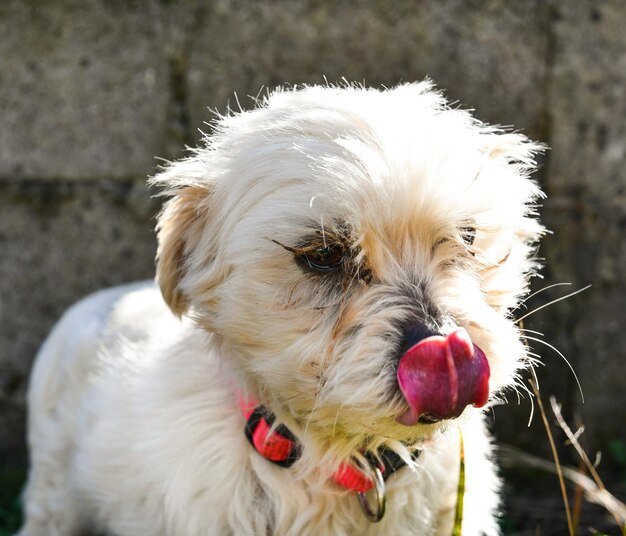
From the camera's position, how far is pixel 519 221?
7.09ft

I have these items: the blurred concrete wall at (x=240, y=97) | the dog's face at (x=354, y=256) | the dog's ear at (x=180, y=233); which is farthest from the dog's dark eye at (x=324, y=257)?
the blurred concrete wall at (x=240, y=97)

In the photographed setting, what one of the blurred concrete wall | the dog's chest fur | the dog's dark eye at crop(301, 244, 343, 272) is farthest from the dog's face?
the blurred concrete wall

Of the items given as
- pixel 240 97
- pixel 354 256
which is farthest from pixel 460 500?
pixel 240 97

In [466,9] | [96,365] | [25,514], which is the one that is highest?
[466,9]

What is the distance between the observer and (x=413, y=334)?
1.76 meters

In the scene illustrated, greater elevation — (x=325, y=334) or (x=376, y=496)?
(x=325, y=334)

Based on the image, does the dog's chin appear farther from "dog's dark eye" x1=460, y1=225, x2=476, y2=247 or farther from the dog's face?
"dog's dark eye" x1=460, y1=225, x2=476, y2=247

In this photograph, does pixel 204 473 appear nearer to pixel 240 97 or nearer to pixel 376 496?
pixel 376 496

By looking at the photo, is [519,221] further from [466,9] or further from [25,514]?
[25,514]

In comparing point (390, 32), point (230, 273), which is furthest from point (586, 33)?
point (230, 273)

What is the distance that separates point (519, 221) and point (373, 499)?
861 millimetres

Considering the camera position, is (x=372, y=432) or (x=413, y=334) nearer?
(x=413, y=334)

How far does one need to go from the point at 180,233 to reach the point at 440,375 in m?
0.93

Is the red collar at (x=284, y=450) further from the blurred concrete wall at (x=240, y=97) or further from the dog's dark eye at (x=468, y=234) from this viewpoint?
the blurred concrete wall at (x=240, y=97)
